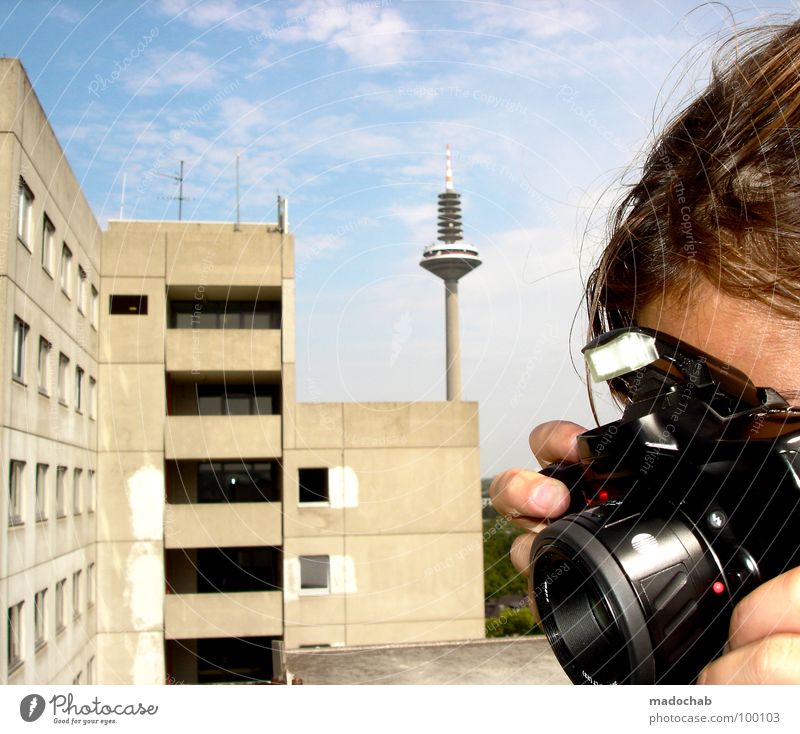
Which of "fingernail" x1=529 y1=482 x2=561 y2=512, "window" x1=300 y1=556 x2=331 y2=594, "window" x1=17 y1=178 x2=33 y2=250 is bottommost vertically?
"window" x1=300 y1=556 x2=331 y2=594

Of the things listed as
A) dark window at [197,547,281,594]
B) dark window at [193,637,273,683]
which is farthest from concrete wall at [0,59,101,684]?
dark window at [193,637,273,683]

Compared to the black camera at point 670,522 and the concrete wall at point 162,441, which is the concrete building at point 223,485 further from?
the black camera at point 670,522

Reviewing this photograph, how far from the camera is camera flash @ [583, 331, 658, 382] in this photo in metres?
0.53

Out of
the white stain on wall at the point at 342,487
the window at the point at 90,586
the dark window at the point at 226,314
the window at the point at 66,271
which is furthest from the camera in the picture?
the white stain on wall at the point at 342,487

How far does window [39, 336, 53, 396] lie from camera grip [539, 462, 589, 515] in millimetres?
6207

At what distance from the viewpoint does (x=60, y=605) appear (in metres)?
7.61

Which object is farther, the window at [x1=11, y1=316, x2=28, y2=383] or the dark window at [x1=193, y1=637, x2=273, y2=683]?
the dark window at [x1=193, y1=637, x2=273, y2=683]

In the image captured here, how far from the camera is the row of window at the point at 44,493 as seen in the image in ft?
18.3

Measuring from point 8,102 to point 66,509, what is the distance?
422cm

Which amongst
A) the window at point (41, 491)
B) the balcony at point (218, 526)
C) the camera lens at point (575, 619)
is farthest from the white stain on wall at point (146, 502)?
the camera lens at point (575, 619)

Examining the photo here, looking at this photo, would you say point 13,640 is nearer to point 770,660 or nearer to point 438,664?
point 438,664

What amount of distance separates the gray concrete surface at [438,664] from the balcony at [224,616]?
0.85 meters

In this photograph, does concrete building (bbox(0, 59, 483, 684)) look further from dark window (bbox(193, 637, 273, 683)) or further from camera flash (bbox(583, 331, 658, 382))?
camera flash (bbox(583, 331, 658, 382))
